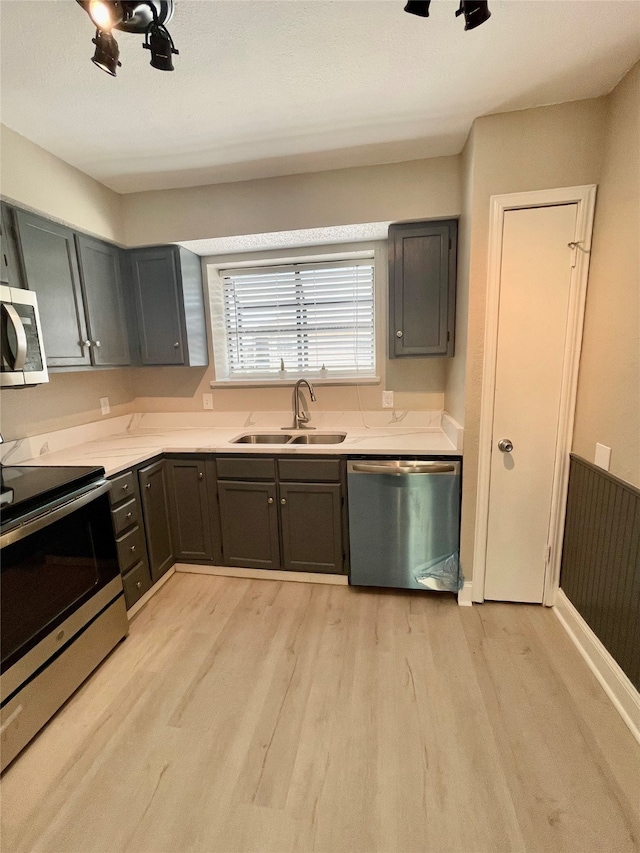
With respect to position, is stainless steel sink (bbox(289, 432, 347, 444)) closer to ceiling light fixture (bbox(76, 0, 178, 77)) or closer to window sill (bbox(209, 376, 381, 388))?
window sill (bbox(209, 376, 381, 388))

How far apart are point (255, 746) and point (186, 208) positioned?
2.93 m

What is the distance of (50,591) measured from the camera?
5.00 ft

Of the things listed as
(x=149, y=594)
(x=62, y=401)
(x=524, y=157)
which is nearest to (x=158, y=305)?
(x=62, y=401)

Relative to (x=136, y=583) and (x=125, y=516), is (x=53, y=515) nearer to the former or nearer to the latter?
(x=125, y=516)

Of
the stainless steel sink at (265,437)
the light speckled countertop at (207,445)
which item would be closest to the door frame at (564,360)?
the light speckled countertop at (207,445)

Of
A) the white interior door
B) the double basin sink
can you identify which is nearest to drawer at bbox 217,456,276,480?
the double basin sink

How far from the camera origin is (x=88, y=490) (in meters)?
1.72

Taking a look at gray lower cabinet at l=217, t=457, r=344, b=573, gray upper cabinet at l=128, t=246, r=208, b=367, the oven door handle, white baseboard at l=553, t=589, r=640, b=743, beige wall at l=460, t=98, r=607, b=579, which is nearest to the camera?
the oven door handle

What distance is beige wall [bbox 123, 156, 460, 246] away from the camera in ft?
7.12

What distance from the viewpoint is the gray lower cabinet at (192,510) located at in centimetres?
242

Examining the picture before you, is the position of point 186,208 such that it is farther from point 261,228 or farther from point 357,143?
point 357,143

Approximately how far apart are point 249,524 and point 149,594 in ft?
2.41

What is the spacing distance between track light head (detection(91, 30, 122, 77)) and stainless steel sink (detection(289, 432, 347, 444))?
6.42 ft

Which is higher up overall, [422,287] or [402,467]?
[422,287]
